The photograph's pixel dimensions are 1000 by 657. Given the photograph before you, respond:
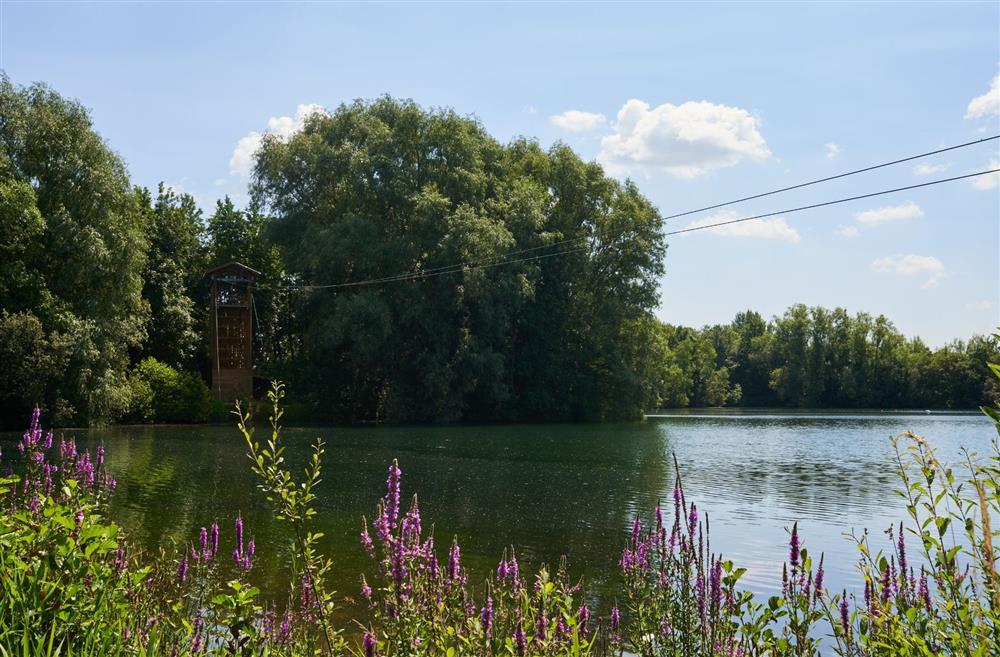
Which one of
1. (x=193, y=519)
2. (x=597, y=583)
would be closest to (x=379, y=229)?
(x=193, y=519)

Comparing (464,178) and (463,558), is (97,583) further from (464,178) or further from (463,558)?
(464,178)

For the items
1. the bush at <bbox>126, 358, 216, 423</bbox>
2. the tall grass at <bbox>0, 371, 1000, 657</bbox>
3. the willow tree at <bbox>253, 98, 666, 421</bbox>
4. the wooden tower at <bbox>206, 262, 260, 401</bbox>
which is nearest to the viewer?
the tall grass at <bbox>0, 371, 1000, 657</bbox>

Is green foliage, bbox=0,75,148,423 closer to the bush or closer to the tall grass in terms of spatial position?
the bush

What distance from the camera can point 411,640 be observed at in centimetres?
361

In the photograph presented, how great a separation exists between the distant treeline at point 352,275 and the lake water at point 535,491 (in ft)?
18.1

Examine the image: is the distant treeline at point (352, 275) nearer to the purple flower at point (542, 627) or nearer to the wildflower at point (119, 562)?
the wildflower at point (119, 562)

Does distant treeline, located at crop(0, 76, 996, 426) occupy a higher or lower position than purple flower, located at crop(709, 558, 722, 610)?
higher

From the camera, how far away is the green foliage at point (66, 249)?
105 feet

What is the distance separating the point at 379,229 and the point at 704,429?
62.1 ft

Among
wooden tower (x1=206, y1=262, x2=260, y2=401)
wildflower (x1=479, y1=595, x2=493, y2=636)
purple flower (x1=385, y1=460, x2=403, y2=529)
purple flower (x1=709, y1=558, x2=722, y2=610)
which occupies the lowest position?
wildflower (x1=479, y1=595, x2=493, y2=636)

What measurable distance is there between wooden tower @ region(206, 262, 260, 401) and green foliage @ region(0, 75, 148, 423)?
7.73 m

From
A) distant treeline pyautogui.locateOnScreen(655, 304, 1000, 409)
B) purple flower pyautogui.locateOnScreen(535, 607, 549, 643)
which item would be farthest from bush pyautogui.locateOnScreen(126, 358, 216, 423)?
→ distant treeline pyautogui.locateOnScreen(655, 304, 1000, 409)

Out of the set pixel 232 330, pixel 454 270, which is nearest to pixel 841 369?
pixel 454 270

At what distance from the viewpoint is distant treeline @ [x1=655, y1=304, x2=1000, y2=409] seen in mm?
84750
